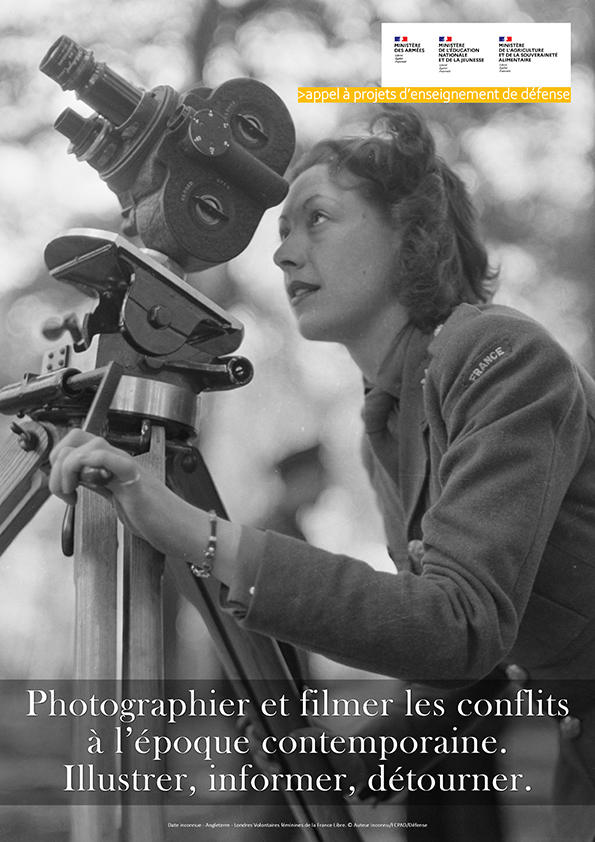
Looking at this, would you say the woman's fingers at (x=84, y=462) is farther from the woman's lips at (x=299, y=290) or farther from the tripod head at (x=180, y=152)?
the woman's lips at (x=299, y=290)

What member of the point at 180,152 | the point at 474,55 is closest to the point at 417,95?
the point at 474,55

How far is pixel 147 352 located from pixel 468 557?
39 centimetres

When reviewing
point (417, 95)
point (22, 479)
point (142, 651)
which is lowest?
point (142, 651)

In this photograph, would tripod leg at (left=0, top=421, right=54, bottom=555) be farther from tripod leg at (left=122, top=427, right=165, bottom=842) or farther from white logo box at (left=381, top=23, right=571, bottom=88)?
white logo box at (left=381, top=23, right=571, bottom=88)

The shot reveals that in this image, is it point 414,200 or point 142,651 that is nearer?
point 142,651

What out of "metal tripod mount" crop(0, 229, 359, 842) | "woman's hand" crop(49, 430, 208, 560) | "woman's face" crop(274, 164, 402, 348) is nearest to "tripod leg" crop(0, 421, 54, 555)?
"metal tripod mount" crop(0, 229, 359, 842)

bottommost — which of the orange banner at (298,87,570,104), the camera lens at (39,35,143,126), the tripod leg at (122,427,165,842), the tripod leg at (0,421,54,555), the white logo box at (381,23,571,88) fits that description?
the tripod leg at (122,427,165,842)

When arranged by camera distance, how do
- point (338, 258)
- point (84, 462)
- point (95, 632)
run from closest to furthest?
1. point (84, 462)
2. point (95, 632)
3. point (338, 258)

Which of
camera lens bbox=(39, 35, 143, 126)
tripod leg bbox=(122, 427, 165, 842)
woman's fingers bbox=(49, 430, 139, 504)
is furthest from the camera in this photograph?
camera lens bbox=(39, 35, 143, 126)

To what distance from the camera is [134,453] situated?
0.99 metres

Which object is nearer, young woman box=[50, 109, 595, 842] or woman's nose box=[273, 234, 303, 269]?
young woman box=[50, 109, 595, 842]

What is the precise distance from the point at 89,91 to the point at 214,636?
0.62m

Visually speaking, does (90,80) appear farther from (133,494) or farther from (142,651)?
(142,651)

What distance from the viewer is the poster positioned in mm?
1177
